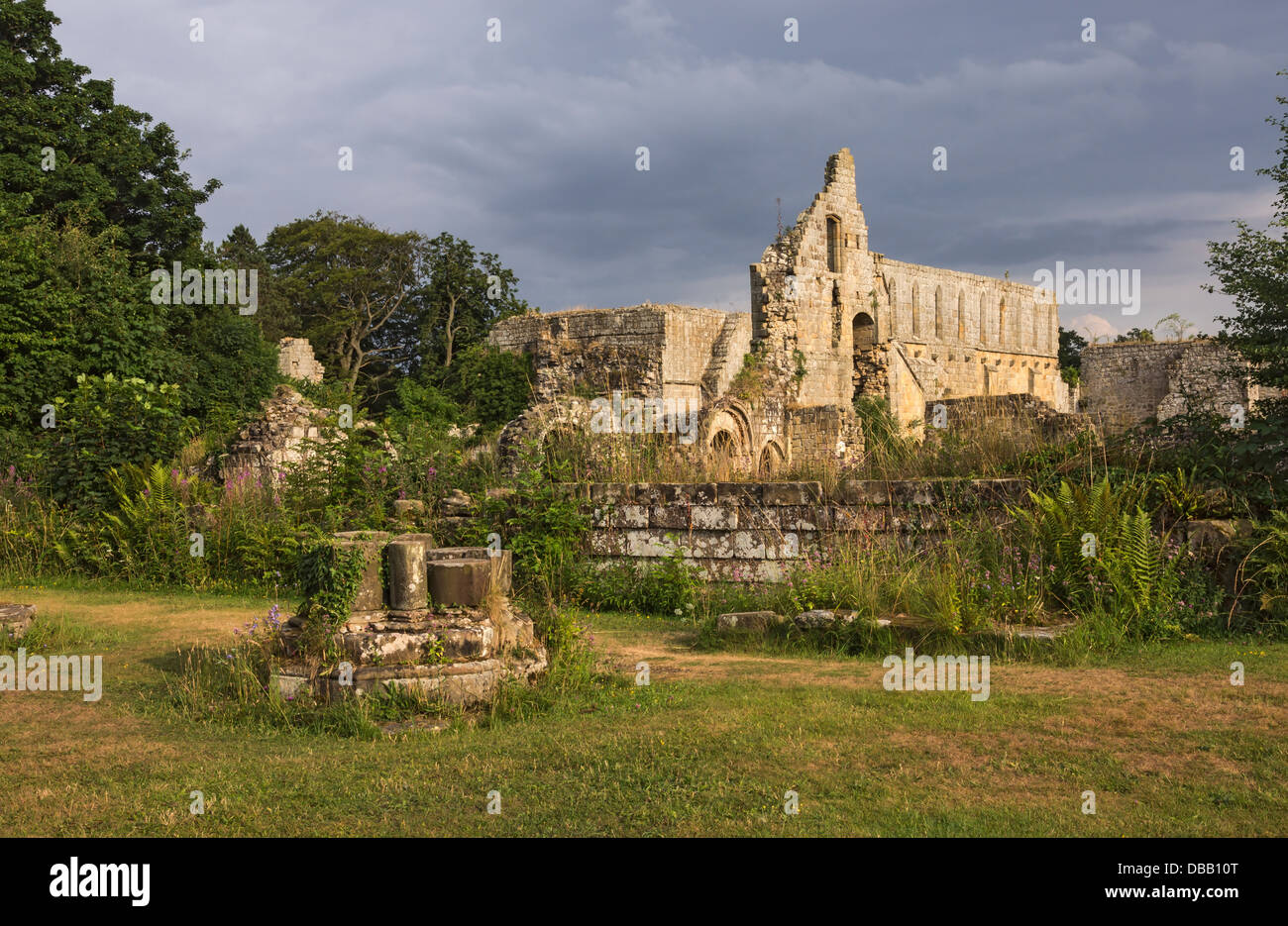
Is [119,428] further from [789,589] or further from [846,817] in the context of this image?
[846,817]

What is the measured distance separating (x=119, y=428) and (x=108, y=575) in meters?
2.37

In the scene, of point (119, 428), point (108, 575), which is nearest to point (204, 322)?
point (119, 428)

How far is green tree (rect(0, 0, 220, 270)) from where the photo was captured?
2339 centimetres

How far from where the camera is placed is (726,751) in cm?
498

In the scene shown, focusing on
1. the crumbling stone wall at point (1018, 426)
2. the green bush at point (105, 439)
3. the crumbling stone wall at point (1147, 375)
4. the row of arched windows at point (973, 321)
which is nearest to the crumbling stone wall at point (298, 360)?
the row of arched windows at point (973, 321)

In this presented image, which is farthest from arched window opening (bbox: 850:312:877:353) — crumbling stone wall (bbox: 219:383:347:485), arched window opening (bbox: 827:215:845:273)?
crumbling stone wall (bbox: 219:383:347:485)

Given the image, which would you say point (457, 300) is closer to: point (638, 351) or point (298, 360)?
point (298, 360)

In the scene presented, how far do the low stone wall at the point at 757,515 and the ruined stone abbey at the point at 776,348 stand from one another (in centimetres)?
728

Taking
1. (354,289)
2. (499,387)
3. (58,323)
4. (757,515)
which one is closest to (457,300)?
(354,289)

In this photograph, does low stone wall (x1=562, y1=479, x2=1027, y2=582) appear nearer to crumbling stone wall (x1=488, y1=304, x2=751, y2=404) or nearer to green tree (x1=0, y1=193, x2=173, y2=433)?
green tree (x1=0, y1=193, x2=173, y2=433)

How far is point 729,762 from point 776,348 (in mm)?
19315

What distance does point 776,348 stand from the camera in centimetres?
2347

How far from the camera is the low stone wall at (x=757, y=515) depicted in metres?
8.89

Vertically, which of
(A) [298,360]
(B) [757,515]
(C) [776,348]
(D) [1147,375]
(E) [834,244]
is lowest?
(B) [757,515]
